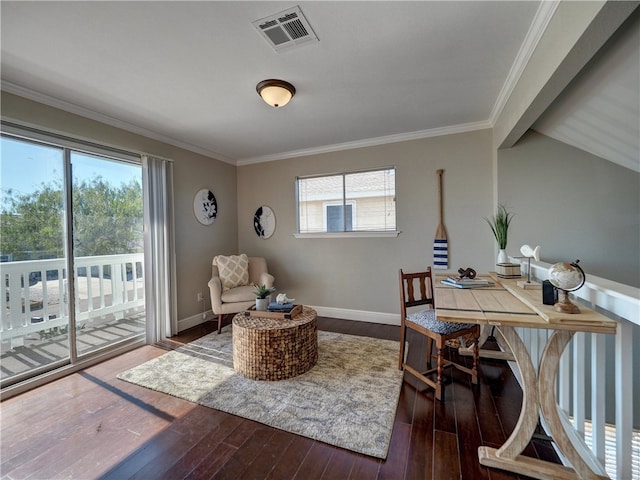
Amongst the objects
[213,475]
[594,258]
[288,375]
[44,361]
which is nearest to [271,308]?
[288,375]

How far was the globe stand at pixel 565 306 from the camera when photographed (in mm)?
1295

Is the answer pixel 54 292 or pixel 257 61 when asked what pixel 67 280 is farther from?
pixel 257 61

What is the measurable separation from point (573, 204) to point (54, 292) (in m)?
5.10

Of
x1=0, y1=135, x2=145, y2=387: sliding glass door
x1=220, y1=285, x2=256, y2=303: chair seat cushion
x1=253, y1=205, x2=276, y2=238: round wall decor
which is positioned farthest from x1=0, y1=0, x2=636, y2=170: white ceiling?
x1=220, y1=285, x2=256, y2=303: chair seat cushion

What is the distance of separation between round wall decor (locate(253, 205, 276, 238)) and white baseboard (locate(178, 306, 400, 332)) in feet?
4.63

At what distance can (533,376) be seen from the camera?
146 cm

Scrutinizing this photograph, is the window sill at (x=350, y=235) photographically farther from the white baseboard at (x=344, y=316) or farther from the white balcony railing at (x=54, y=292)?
the white balcony railing at (x=54, y=292)

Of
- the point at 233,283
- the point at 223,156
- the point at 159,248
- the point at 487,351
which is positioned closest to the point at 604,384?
the point at 487,351

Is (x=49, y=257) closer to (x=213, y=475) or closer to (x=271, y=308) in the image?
(x=271, y=308)

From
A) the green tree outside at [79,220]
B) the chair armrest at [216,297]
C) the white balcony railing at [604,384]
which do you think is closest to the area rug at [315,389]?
the chair armrest at [216,297]

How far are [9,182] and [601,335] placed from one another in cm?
419

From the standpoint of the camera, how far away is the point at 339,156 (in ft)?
12.6

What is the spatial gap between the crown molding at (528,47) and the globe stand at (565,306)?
150cm

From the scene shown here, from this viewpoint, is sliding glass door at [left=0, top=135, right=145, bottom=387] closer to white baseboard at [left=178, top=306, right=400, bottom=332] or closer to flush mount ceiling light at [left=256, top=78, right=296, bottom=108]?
white baseboard at [left=178, top=306, right=400, bottom=332]
